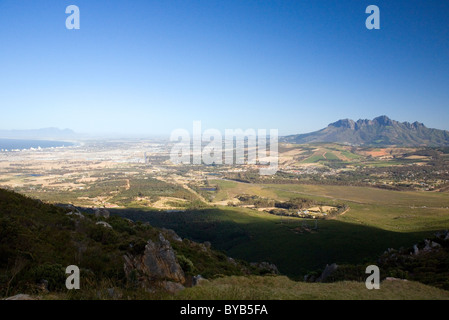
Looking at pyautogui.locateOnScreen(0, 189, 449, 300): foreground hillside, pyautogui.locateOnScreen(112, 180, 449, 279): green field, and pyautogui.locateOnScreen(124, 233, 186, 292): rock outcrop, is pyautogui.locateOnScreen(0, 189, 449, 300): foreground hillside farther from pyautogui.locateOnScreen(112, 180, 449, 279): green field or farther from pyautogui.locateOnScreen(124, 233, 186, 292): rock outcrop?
pyautogui.locateOnScreen(112, 180, 449, 279): green field

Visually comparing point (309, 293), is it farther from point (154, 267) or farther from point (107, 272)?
point (107, 272)

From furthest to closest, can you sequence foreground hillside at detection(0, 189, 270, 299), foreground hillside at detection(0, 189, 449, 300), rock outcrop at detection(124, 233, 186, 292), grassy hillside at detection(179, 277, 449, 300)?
rock outcrop at detection(124, 233, 186, 292)
foreground hillside at detection(0, 189, 270, 299)
foreground hillside at detection(0, 189, 449, 300)
grassy hillside at detection(179, 277, 449, 300)

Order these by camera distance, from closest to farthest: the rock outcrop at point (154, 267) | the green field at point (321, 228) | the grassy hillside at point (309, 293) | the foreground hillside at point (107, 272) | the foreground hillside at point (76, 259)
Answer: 1. the grassy hillside at point (309, 293)
2. the foreground hillside at point (107, 272)
3. the foreground hillside at point (76, 259)
4. the rock outcrop at point (154, 267)
5. the green field at point (321, 228)

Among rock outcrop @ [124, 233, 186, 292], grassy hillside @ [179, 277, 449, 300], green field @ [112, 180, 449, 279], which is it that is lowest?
green field @ [112, 180, 449, 279]

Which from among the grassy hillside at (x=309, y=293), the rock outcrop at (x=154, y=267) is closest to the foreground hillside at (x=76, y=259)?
the rock outcrop at (x=154, y=267)

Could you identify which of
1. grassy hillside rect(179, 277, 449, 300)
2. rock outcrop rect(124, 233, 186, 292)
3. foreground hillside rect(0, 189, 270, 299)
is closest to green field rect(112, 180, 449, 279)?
grassy hillside rect(179, 277, 449, 300)

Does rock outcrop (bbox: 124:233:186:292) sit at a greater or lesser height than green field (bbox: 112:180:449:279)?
greater

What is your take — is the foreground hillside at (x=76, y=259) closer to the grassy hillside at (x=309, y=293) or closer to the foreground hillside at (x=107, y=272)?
the foreground hillside at (x=107, y=272)

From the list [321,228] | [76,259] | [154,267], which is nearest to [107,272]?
[76,259]

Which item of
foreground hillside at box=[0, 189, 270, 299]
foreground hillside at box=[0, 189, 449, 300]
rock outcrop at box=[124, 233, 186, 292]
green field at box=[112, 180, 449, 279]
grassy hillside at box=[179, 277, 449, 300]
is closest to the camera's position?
grassy hillside at box=[179, 277, 449, 300]
